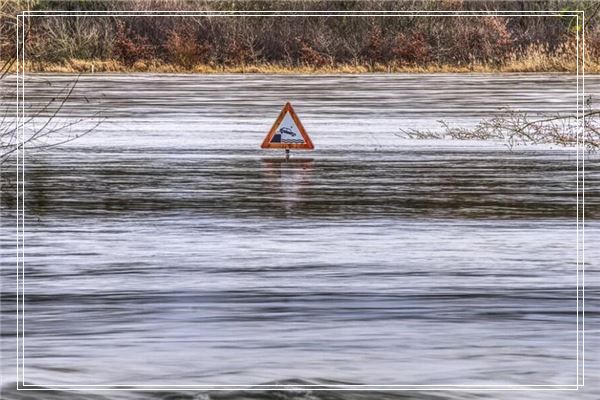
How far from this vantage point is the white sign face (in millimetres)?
25234

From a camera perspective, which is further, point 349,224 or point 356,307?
point 349,224

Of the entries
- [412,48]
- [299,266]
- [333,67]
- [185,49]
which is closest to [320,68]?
[333,67]

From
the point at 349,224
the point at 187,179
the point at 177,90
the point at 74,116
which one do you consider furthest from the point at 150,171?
the point at 177,90

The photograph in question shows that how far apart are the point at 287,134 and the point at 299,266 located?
432 inches

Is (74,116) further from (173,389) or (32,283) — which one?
(173,389)

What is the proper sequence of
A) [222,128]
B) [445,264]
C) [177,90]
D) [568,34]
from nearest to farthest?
[445,264] → [222,128] → [177,90] → [568,34]

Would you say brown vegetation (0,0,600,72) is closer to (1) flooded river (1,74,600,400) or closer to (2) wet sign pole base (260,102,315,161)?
(1) flooded river (1,74,600,400)

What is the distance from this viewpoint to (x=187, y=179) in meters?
22.7

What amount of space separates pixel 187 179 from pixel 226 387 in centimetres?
1341

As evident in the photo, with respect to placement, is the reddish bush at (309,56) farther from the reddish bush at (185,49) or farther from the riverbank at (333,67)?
the reddish bush at (185,49)

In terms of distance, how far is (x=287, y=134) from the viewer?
25.5 metres

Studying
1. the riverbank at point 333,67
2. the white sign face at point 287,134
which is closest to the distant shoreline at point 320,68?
the riverbank at point 333,67

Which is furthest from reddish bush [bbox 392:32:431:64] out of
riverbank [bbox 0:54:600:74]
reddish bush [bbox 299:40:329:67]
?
reddish bush [bbox 299:40:329:67]

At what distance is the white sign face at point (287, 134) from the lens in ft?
82.8
